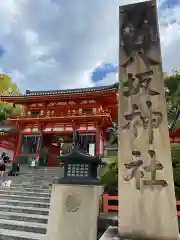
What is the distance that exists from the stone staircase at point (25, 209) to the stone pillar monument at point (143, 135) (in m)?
3.35

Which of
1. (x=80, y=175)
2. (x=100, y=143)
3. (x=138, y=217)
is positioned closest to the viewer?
(x=138, y=217)

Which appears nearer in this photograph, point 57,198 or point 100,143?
point 57,198

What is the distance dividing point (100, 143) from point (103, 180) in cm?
871

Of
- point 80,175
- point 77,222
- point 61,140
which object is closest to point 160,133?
point 80,175

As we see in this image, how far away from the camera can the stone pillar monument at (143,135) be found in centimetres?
282

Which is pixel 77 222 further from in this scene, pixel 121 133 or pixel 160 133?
pixel 160 133

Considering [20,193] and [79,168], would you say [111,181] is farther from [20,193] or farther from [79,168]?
[20,193]

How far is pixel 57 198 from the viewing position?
4.20m

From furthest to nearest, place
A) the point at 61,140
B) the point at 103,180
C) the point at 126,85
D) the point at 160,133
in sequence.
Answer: the point at 61,140
the point at 103,180
the point at 126,85
the point at 160,133

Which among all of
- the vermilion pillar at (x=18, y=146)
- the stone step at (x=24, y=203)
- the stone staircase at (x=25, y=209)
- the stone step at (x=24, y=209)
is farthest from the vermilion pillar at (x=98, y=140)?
the stone step at (x=24, y=209)

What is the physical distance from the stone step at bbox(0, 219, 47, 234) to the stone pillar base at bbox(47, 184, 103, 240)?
1.56m

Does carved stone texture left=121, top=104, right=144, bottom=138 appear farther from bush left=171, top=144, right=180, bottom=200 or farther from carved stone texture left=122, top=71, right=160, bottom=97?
bush left=171, top=144, right=180, bottom=200

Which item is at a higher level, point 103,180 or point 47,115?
point 47,115

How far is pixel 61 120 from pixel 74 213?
12.0 m
